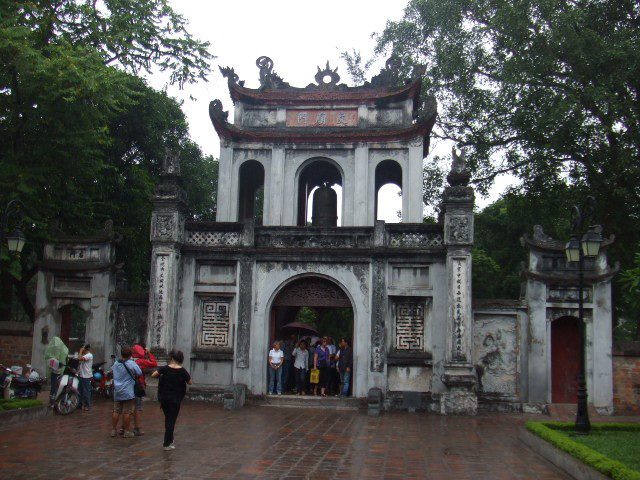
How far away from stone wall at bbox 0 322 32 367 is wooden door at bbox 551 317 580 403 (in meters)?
14.2

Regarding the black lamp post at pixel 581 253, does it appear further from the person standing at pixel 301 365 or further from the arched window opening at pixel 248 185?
the arched window opening at pixel 248 185

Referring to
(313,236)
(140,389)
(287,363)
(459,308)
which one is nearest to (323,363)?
(287,363)

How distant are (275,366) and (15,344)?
7.67 metres

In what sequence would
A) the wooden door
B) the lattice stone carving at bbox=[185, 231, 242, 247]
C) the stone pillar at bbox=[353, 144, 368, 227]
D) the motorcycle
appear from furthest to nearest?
the stone pillar at bbox=[353, 144, 368, 227] < the lattice stone carving at bbox=[185, 231, 242, 247] < the wooden door < the motorcycle

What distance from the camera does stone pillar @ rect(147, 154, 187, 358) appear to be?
56.3ft

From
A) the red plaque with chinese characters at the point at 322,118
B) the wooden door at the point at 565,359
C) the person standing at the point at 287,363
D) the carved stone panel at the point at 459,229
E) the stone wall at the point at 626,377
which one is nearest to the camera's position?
the carved stone panel at the point at 459,229

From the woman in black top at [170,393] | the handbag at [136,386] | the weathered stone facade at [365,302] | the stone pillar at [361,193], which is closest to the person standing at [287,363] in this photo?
the weathered stone facade at [365,302]

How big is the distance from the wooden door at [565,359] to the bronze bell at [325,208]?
6965mm

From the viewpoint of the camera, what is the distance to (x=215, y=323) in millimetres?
17953

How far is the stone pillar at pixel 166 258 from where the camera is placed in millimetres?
17172

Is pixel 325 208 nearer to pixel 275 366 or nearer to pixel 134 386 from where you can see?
pixel 275 366

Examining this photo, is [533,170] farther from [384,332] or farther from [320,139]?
[384,332]

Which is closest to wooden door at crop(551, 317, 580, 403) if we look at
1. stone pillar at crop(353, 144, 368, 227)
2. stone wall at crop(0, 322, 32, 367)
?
stone pillar at crop(353, 144, 368, 227)

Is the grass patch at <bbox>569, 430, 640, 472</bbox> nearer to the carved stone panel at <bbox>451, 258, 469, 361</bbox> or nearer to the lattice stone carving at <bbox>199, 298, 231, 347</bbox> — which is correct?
the carved stone panel at <bbox>451, 258, 469, 361</bbox>
